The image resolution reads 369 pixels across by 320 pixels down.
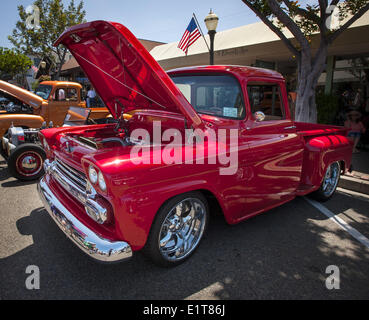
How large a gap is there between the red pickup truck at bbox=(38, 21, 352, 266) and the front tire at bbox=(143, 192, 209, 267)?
10 millimetres

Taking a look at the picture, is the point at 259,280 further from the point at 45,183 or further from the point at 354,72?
the point at 354,72

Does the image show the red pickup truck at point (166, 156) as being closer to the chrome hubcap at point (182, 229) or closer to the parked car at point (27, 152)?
the chrome hubcap at point (182, 229)

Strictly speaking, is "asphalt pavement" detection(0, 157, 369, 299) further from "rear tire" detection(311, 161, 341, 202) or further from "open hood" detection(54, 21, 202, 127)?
"open hood" detection(54, 21, 202, 127)

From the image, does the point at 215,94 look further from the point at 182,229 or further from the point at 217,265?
the point at 217,265

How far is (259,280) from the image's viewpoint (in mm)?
2436

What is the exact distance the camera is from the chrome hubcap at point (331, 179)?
438 cm

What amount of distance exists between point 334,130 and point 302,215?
5.15 feet

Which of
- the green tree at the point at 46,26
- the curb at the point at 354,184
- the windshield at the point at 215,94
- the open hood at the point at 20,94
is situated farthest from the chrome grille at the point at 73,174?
the green tree at the point at 46,26

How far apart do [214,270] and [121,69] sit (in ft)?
7.80

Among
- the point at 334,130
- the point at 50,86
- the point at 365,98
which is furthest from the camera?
the point at 365,98

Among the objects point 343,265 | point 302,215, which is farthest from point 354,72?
point 343,265

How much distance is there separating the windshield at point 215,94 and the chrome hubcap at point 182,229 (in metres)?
1.04

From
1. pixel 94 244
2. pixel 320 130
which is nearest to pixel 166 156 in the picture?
pixel 94 244

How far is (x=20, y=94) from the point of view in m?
6.53
